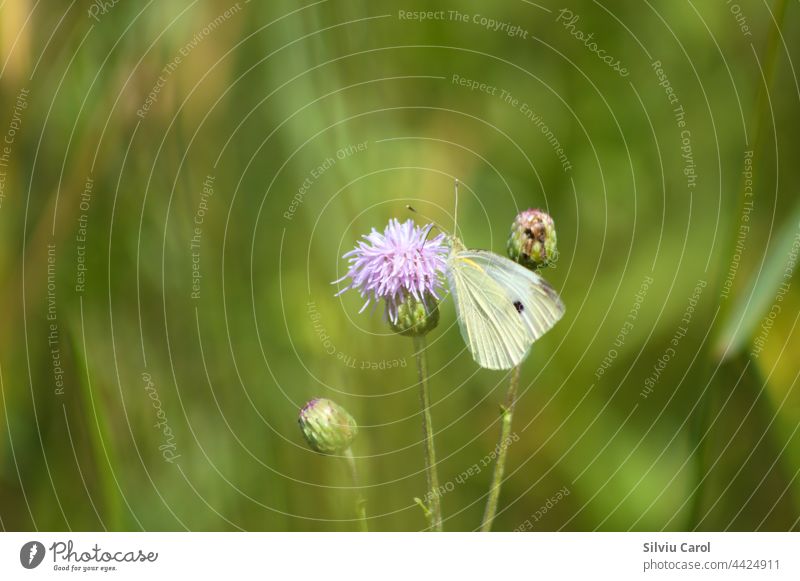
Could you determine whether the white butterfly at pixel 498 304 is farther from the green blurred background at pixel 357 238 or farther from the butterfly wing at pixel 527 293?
the green blurred background at pixel 357 238

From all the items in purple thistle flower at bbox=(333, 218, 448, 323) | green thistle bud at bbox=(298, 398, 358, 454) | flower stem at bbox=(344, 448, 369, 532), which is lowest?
flower stem at bbox=(344, 448, 369, 532)

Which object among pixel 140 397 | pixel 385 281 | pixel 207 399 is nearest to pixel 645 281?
pixel 385 281

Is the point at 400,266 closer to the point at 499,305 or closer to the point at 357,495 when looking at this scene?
the point at 499,305

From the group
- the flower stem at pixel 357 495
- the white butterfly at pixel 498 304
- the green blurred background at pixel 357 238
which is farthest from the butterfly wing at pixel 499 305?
the flower stem at pixel 357 495

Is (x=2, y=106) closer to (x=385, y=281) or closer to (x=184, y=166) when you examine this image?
(x=184, y=166)
